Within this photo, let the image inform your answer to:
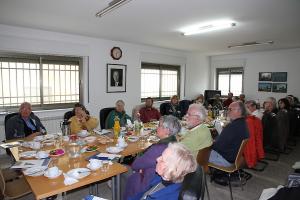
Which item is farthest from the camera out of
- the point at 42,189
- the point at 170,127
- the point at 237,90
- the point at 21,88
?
the point at 237,90

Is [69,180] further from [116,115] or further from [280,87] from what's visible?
[280,87]

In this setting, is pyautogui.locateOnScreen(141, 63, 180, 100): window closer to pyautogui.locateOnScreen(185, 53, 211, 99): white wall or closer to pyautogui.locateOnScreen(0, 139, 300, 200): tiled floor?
pyautogui.locateOnScreen(185, 53, 211, 99): white wall

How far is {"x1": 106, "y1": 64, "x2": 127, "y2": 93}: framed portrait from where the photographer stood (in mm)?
5758

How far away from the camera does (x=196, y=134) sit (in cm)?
240

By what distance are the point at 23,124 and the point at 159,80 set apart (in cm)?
478

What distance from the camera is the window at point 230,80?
27.3ft

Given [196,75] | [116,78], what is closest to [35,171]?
[116,78]

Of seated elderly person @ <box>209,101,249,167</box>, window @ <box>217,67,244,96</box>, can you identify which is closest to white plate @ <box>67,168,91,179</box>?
seated elderly person @ <box>209,101,249,167</box>

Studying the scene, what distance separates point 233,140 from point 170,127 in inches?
44.4

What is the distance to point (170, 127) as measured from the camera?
2.19 meters

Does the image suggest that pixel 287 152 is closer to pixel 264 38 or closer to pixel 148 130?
pixel 264 38

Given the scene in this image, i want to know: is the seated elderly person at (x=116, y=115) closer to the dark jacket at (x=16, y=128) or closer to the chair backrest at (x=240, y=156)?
Result: the dark jacket at (x=16, y=128)

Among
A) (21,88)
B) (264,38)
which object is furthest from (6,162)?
(264,38)

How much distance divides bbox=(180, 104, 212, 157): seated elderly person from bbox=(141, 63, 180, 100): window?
4.40m
